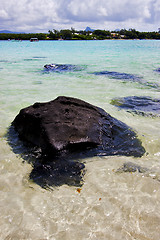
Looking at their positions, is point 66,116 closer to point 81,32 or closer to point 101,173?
point 101,173

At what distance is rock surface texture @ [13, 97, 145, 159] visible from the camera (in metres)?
3.67

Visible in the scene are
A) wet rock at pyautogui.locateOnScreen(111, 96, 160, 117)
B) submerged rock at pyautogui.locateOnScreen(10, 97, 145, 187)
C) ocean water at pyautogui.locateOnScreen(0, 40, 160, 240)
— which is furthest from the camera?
wet rock at pyautogui.locateOnScreen(111, 96, 160, 117)

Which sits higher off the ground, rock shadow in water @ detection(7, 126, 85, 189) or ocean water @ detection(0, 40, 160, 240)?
rock shadow in water @ detection(7, 126, 85, 189)

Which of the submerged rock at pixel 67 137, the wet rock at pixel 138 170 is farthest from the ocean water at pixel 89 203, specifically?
the submerged rock at pixel 67 137

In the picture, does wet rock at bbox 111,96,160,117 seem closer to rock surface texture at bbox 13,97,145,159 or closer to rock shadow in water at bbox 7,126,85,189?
rock surface texture at bbox 13,97,145,159

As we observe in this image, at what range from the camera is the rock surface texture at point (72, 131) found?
367 centimetres

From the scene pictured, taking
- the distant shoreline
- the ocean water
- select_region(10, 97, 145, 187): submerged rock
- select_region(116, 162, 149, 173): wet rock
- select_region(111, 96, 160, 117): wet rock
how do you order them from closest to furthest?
1. the ocean water
2. select_region(10, 97, 145, 187): submerged rock
3. select_region(116, 162, 149, 173): wet rock
4. select_region(111, 96, 160, 117): wet rock
5. the distant shoreline

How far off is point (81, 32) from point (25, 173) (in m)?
172

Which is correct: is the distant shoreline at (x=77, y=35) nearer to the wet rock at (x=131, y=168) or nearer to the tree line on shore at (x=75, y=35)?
the tree line on shore at (x=75, y=35)

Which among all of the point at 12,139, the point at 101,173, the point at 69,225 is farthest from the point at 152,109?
the point at 69,225

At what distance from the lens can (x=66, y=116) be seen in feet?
14.0

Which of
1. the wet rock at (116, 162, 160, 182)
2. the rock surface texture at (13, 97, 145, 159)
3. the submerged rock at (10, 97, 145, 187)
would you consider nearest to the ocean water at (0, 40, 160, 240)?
the wet rock at (116, 162, 160, 182)

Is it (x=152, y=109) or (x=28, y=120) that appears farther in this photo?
Answer: (x=152, y=109)

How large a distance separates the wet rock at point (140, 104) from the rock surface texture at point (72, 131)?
184 cm
